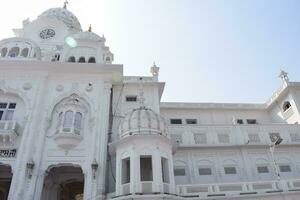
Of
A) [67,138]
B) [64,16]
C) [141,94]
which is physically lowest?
[67,138]

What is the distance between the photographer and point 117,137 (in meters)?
22.6

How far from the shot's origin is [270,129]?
27.2 meters

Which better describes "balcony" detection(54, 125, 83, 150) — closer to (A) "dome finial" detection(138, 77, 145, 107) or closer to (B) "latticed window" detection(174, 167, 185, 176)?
(A) "dome finial" detection(138, 77, 145, 107)

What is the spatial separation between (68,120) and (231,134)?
611 inches

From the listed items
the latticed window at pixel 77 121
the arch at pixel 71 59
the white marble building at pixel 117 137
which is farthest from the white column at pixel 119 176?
the arch at pixel 71 59

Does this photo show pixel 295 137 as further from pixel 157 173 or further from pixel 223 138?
pixel 157 173

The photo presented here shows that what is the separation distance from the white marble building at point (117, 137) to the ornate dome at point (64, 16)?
5913 millimetres

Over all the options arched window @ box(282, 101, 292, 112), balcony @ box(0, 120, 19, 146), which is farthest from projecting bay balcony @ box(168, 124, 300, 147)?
balcony @ box(0, 120, 19, 146)

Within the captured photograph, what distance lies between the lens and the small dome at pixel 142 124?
1973 centimetres

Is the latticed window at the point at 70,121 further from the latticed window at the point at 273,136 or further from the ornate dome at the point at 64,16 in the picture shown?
the latticed window at the point at 273,136

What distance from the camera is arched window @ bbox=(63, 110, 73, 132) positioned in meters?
21.4

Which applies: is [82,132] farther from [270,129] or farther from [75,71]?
[270,129]

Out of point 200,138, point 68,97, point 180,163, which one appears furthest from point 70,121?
point 200,138

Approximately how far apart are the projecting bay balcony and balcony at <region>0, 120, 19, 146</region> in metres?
13.5
